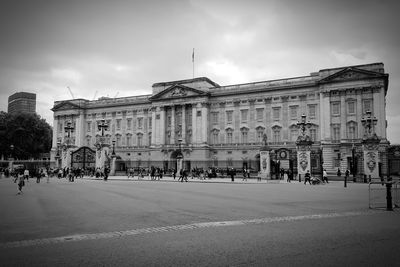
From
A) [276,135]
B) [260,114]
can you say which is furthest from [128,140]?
[276,135]

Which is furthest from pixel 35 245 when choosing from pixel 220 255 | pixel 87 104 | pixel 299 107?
pixel 87 104

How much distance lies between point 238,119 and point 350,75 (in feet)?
70.5

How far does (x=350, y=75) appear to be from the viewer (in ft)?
178

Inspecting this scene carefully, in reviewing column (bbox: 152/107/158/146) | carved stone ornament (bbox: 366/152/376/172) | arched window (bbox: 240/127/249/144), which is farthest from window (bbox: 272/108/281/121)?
carved stone ornament (bbox: 366/152/376/172)

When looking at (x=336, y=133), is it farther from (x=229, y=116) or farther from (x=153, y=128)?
(x=153, y=128)

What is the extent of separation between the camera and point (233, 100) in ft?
217

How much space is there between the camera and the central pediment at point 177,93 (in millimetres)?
67562

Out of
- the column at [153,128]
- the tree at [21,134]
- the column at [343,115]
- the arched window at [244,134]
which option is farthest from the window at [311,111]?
the tree at [21,134]

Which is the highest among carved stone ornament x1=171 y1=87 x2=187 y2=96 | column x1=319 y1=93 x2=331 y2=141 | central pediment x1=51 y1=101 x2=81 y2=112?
carved stone ornament x1=171 y1=87 x2=187 y2=96

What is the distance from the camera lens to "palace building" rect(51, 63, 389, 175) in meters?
53.6

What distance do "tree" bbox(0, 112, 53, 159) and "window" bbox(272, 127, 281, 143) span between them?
6118cm

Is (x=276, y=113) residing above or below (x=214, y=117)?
above

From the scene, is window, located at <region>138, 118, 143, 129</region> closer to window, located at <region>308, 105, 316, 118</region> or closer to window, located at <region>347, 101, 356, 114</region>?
window, located at <region>308, 105, 316, 118</region>

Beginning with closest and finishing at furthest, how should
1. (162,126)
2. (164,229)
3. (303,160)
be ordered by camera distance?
(164,229), (303,160), (162,126)
